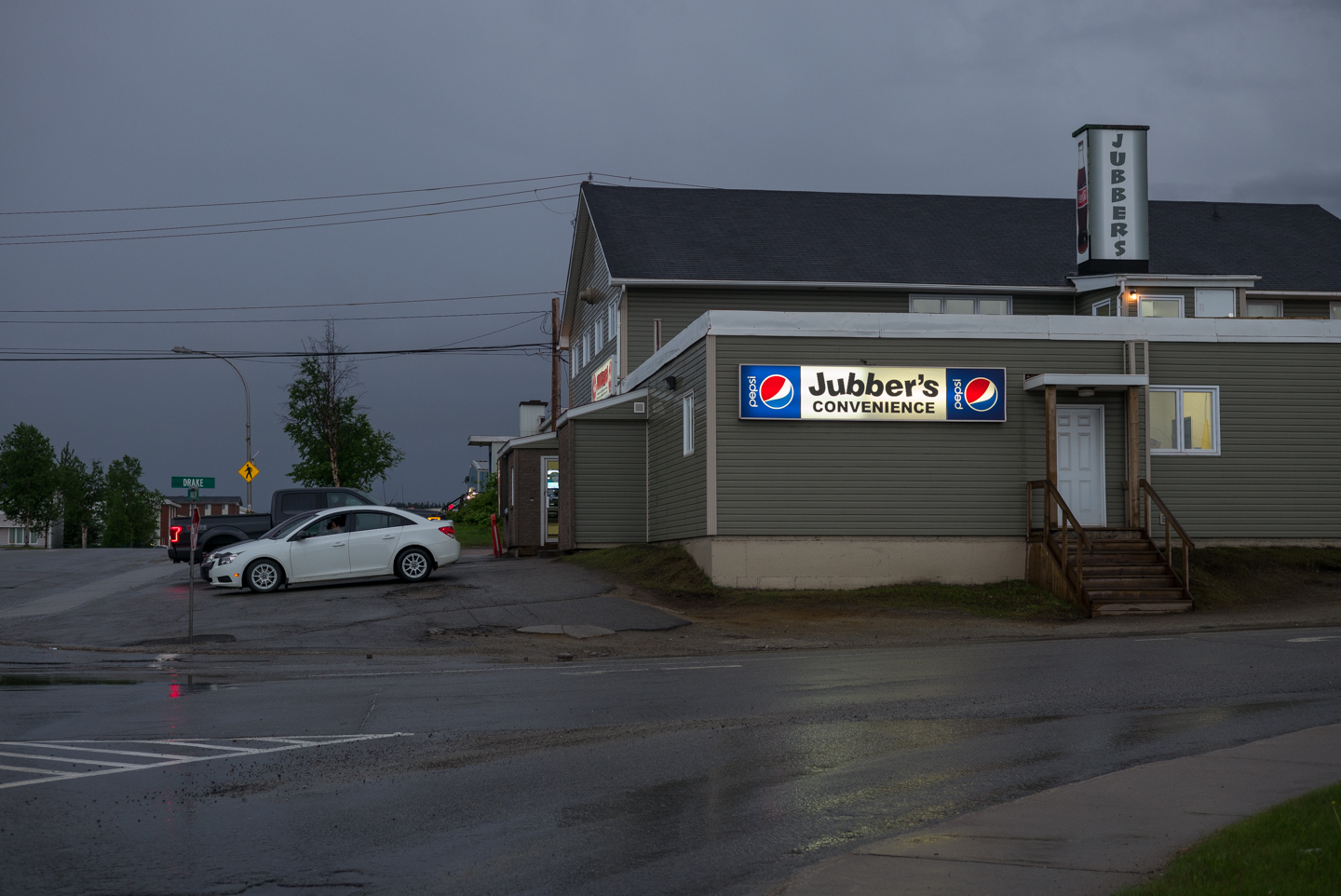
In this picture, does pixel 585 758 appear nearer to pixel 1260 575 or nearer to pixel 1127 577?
pixel 1127 577

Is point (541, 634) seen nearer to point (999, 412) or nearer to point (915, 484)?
point (915, 484)

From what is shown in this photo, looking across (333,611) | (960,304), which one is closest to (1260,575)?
(960,304)

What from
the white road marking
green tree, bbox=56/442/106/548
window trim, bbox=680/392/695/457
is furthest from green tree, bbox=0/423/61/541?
the white road marking

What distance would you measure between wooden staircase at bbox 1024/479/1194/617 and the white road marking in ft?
45.7

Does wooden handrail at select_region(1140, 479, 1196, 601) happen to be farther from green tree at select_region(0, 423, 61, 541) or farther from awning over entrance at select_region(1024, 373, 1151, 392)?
green tree at select_region(0, 423, 61, 541)

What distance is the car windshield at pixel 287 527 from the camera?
77.7 feet

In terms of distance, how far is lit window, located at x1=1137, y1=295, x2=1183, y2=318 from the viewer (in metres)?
31.8

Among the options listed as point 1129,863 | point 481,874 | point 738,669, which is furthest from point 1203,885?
point 738,669

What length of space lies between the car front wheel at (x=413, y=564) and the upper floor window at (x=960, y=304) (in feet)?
49.4

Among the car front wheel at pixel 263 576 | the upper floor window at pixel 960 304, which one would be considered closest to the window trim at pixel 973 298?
the upper floor window at pixel 960 304

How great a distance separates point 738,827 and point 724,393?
52.1 ft

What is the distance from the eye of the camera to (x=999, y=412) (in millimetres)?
22281

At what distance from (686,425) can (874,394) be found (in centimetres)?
383

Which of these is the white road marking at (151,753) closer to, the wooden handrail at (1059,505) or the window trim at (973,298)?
the wooden handrail at (1059,505)
